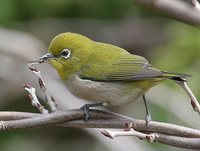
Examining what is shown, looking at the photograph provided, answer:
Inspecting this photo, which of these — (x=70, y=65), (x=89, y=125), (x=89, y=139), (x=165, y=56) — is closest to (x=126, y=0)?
(x=165, y=56)

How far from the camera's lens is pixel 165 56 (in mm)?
4727

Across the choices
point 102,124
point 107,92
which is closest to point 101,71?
point 107,92

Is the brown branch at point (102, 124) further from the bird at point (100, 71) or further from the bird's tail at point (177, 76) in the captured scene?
the bird at point (100, 71)

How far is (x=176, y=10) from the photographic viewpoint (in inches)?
85.5

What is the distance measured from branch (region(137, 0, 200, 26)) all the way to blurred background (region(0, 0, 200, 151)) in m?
2.10

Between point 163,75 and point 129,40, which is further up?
point 163,75

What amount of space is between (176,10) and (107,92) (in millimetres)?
979

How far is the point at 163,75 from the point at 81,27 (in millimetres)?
2798

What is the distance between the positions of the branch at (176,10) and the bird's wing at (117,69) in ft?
2.91

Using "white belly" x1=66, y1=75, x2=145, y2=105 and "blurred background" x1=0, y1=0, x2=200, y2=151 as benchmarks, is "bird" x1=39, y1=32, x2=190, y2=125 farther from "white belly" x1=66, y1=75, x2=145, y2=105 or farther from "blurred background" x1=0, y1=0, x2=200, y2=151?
"blurred background" x1=0, y1=0, x2=200, y2=151

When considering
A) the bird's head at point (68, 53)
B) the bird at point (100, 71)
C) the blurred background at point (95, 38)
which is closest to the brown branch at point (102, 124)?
the bird at point (100, 71)

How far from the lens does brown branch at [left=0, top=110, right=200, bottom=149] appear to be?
7.35ft

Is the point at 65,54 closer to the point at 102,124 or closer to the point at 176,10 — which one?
the point at 102,124

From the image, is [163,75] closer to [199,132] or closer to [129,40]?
[199,132]
